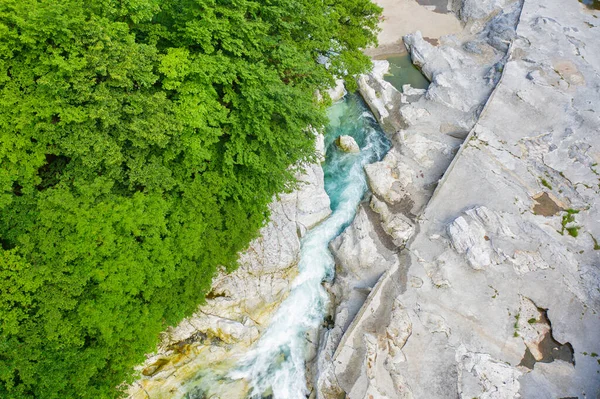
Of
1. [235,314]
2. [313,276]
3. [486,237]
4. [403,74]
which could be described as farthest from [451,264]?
[403,74]

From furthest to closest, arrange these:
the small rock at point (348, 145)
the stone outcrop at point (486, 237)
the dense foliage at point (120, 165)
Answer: the small rock at point (348, 145), the stone outcrop at point (486, 237), the dense foliage at point (120, 165)

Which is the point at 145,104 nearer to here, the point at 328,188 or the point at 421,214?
the point at 328,188

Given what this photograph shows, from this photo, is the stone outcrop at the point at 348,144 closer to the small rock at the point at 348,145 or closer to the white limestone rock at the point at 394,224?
the small rock at the point at 348,145

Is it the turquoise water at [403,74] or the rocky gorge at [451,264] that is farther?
the turquoise water at [403,74]

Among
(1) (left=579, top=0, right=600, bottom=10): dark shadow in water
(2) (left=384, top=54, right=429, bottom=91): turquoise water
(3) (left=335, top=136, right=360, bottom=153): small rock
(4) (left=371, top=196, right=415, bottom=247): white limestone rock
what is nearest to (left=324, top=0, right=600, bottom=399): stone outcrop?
(4) (left=371, top=196, right=415, bottom=247): white limestone rock

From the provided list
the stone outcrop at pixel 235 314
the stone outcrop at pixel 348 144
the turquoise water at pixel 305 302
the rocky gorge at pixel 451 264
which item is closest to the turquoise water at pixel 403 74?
the rocky gorge at pixel 451 264

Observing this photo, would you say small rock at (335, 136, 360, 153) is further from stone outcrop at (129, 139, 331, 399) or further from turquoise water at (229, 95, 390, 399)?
stone outcrop at (129, 139, 331, 399)

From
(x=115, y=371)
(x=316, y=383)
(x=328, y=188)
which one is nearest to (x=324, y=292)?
(x=316, y=383)

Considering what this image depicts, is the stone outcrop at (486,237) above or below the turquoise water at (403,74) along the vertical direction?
below
